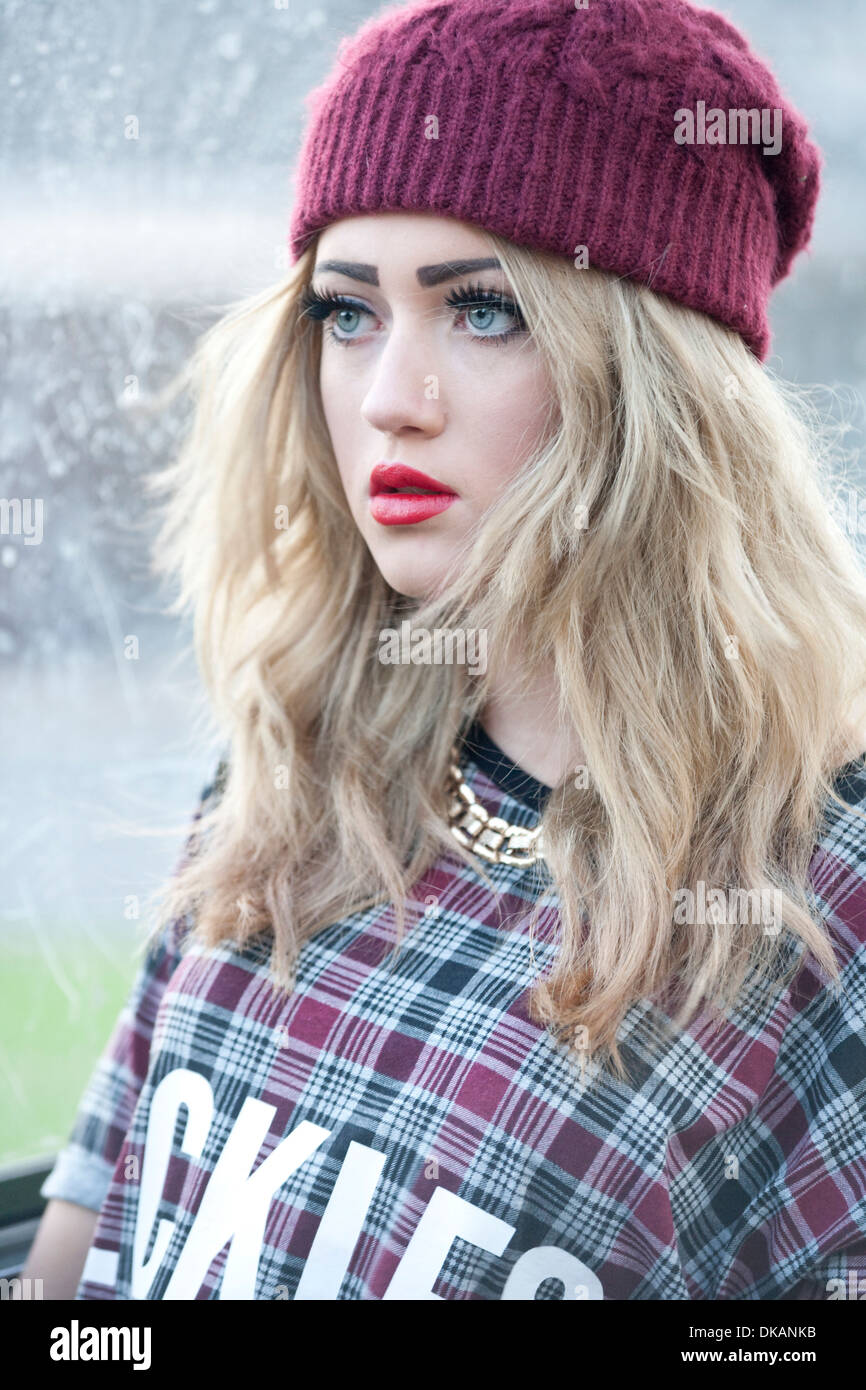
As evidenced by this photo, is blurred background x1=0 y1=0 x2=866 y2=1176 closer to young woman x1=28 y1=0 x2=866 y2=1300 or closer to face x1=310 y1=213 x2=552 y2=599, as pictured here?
young woman x1=28 y1=0 x2=866 y2=1300

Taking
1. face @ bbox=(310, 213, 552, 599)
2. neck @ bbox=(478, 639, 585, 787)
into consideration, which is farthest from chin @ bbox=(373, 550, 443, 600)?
neck @ bbox=(478, 639, 585, 787)

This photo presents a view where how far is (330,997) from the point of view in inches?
41.1

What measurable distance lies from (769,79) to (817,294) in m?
0.58

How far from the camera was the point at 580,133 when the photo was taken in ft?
3.09

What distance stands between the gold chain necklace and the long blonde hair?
2 cm

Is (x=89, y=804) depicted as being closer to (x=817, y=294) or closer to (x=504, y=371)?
(x=504, y=371)

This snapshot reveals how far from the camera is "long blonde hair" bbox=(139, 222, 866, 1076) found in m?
0.93

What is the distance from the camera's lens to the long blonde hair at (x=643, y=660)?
0.93 m
